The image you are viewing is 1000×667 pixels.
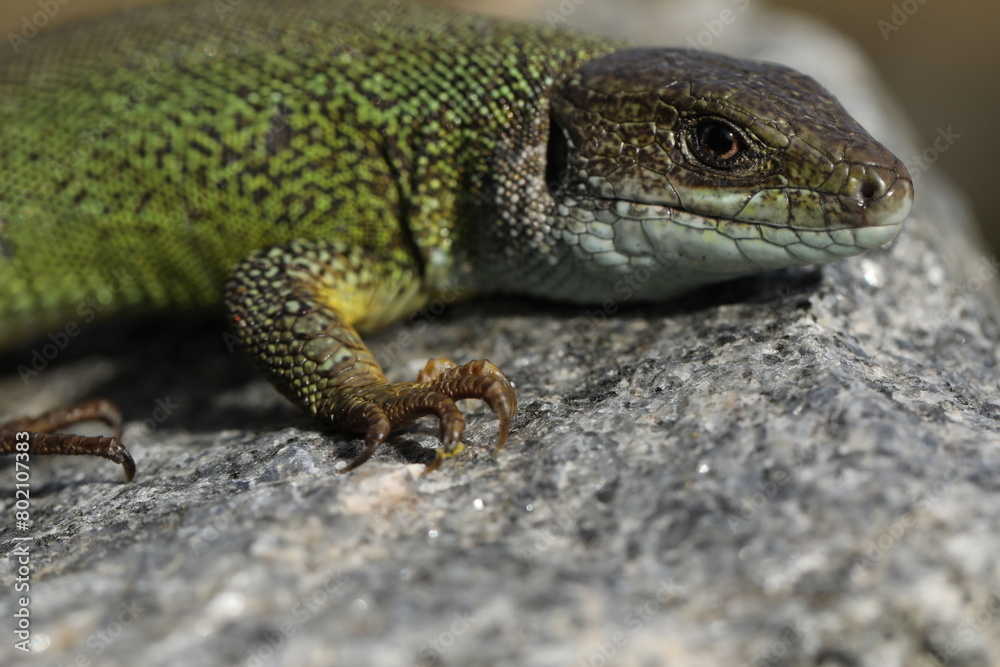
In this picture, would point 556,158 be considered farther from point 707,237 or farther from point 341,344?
point 341,344

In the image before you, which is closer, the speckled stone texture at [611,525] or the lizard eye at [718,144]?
the speckled stone texture at [611,525]

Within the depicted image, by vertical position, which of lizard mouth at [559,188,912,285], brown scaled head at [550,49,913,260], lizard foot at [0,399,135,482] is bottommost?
lizard foot at [0,399,135,482]

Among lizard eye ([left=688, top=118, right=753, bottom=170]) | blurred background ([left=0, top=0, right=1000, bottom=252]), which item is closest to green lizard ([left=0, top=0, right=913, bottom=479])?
lizard eye ([left=688, top=118, right=753, bottom=170])

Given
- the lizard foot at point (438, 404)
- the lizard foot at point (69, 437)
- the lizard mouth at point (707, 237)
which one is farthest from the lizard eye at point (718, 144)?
the lizard foot at point (69, 437)

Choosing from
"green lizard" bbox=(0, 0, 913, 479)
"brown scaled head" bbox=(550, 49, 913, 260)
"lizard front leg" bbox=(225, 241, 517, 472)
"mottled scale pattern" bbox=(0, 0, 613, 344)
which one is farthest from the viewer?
"mottled scale pattern" bbox=(0, 0, 613, 344)

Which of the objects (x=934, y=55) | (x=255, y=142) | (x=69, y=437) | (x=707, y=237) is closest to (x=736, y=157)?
(x=707, y=237)

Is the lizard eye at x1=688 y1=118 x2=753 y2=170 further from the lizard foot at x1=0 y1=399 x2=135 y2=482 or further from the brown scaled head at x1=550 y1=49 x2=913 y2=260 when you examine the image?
the lizard foot at x1=0 y1=399 x2=135 y2=482

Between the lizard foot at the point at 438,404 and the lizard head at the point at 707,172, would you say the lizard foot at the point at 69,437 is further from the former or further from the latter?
the lizard head at the point at 707,172
